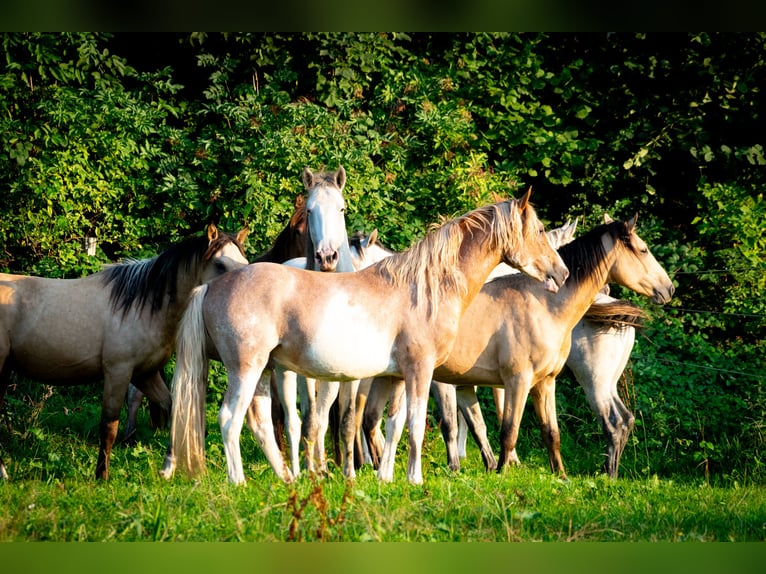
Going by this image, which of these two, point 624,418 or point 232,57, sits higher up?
point 232,57

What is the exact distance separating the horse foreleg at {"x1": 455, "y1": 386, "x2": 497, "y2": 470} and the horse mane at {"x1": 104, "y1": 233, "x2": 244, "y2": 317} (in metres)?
3.16

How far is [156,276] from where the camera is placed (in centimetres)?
789

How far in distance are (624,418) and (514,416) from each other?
1530 millimetres

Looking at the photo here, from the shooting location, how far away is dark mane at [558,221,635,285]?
27.7 feet

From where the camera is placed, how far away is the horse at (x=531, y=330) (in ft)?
26.8

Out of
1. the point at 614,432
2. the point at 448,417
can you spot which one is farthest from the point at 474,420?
the point at 614,432

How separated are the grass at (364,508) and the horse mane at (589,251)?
6.55 ft

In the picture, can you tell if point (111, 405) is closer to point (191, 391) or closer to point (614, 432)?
point (191, 391)

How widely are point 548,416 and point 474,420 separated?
0.97 m

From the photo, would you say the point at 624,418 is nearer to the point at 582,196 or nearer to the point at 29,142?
the point at 582,196

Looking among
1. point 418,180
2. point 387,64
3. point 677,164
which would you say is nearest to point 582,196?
point 677,164

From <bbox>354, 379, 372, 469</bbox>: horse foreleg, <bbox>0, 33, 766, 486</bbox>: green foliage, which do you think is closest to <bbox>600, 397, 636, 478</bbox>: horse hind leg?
<bbox>0, 33, 766, 486</bbox>: green foliage

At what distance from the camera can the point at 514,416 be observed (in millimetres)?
8148

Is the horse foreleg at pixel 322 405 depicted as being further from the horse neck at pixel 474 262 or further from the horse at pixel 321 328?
the horse neck at pixel 474 262
